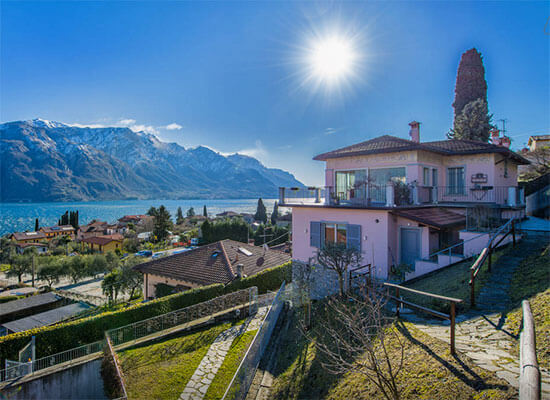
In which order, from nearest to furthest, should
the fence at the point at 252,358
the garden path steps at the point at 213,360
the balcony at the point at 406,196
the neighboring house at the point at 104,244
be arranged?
the fence at the point at 252,358 < the garden path steps at the point at 213,360 < the balcony at the point at 406,196 < the neighboring house at the point at 104,244

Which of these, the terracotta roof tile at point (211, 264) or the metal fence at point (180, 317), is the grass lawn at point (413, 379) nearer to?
the metal fence at point (180, 317)

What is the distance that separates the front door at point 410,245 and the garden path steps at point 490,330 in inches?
160


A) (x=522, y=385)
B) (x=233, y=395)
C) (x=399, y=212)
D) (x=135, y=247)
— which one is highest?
(x=399, y=212)

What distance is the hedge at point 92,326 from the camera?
11.4 metres

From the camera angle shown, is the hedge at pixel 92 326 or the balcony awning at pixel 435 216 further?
the balcony awning at pixel 435 216

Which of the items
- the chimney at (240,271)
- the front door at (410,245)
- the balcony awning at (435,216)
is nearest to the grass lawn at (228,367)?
the chimney at (240,271)

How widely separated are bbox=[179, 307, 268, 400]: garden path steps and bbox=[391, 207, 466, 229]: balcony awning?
765 centimetres

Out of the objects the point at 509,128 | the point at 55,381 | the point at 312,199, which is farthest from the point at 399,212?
the point at 509,128

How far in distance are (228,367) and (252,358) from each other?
1649 millimetres

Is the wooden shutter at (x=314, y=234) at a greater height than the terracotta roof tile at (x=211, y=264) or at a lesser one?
greater

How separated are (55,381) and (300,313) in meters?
8.51

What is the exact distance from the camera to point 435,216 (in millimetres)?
13297

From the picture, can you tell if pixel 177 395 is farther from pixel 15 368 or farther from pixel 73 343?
pixel 73 343

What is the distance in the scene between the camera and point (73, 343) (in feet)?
38.5
